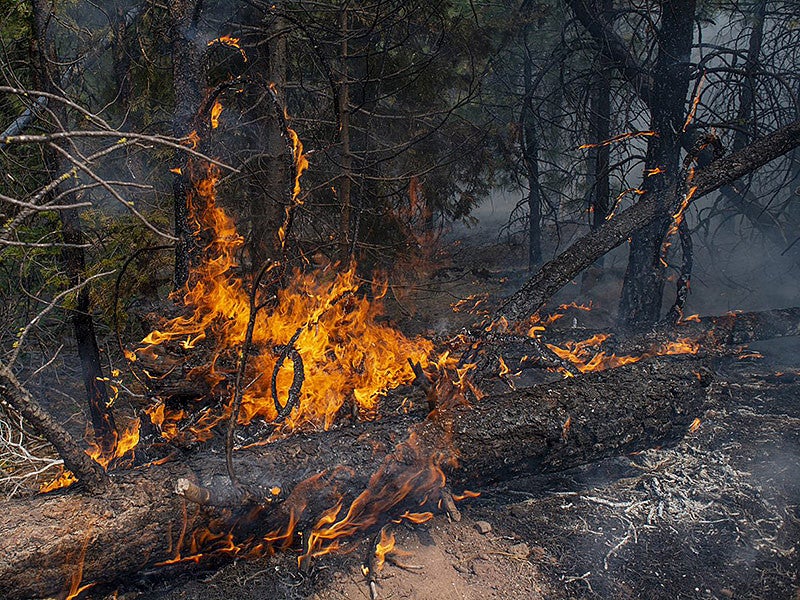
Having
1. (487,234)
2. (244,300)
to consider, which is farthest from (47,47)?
(487,234)

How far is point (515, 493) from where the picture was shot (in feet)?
15.6

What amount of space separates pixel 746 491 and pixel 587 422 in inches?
56.0

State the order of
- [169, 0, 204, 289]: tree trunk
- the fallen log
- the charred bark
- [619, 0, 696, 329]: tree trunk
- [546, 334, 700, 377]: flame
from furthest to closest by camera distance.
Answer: [619, 0, 696, 329]: tree trunk → [546, 334, 700, 377]: flame → [169, 0, 204, 289]: tree trunk → the fallen log → the charred bark

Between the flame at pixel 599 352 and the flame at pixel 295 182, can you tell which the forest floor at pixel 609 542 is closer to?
the flame at pixel 599 352

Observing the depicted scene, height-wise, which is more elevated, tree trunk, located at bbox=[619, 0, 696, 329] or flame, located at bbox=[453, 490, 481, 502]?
tree trunk, located at bbox=[619, 0, 696, 329]

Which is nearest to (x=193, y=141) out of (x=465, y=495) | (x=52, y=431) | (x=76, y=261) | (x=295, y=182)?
(x=295, y=182)

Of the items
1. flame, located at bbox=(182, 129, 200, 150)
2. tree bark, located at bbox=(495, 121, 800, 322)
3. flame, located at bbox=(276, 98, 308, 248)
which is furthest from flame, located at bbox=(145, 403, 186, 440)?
tree bark, located at bbox=(495, 121, 800, 322)

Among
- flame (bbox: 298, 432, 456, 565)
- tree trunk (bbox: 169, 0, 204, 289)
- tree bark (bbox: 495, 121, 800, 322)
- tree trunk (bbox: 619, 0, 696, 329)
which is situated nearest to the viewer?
flame (bbox: 298, 432, 456, 565)

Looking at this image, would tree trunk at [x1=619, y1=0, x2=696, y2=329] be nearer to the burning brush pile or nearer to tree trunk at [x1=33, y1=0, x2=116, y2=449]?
the burning brush pile

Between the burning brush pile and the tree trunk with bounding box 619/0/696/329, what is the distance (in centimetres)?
140

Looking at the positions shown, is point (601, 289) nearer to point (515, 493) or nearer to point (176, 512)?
point (515, 493)

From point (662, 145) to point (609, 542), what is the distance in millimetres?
5341

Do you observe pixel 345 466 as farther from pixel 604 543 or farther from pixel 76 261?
pixel 76 261

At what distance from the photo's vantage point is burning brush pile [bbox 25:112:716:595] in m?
3.91
